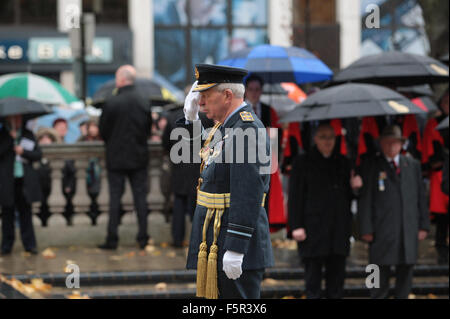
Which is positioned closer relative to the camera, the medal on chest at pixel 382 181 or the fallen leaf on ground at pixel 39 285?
the medal on chest at pixel 382 181

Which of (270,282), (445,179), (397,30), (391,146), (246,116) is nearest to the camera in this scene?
(246,116)

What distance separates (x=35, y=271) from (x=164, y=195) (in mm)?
2689

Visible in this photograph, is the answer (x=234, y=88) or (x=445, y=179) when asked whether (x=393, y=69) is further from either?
(x=234, y=88)

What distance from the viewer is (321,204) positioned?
7.97 m

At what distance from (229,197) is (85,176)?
6.60 meters

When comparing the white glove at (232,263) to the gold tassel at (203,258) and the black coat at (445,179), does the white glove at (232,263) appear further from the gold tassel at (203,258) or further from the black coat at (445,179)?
the black coat at (445,179)

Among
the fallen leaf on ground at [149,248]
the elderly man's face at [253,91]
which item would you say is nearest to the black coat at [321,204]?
the elderly man's face at [253,91]

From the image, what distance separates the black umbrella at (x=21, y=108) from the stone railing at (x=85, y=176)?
950mm

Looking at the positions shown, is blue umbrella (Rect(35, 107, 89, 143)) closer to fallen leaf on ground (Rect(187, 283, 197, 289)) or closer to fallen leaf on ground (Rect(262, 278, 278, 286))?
fallen leaf on ground (Rect(187, 283, 197, 289))

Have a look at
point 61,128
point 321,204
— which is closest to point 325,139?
point 321,204

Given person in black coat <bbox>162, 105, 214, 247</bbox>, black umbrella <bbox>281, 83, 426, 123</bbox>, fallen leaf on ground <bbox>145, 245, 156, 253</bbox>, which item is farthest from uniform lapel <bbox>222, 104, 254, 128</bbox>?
fallen leaf on ground <bbox>145, 245, 156, 253</bbox>

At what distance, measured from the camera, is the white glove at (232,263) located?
458cm

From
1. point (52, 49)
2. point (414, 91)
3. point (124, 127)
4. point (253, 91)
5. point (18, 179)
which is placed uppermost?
point (52, 49)

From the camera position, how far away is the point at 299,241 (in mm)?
8039
